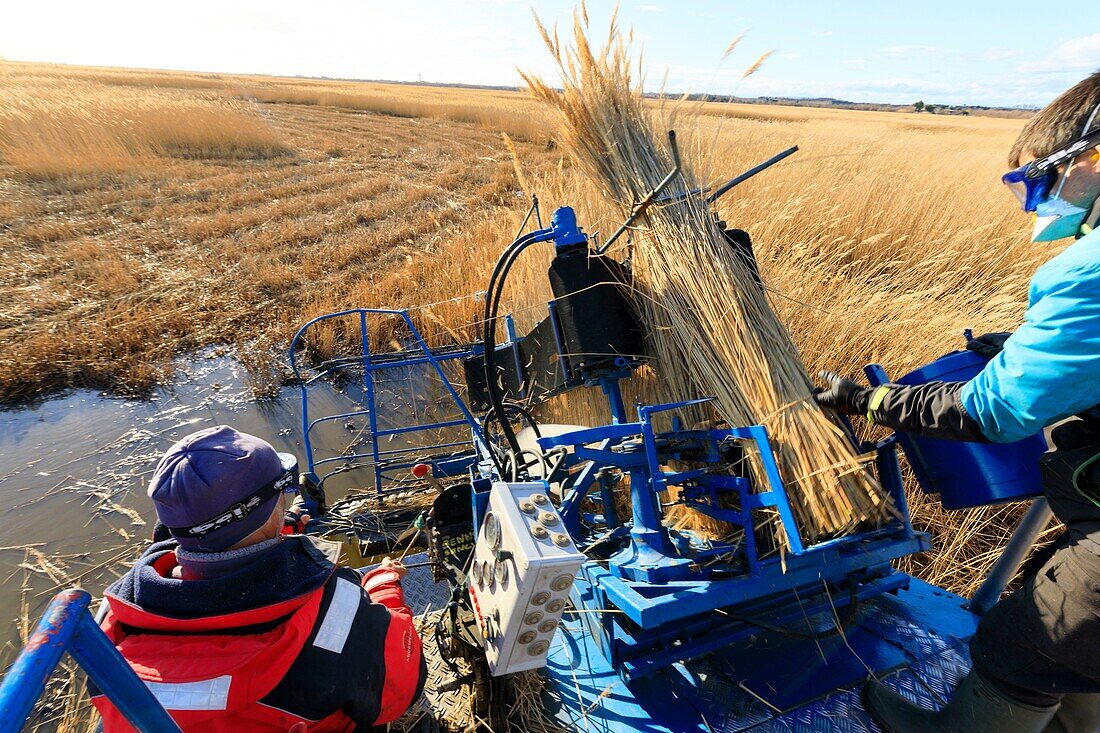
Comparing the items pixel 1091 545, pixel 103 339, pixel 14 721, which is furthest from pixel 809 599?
pixel 103 339

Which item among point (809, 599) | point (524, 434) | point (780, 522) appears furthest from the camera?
point (524, 434)

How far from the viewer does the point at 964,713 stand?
1.82 meters

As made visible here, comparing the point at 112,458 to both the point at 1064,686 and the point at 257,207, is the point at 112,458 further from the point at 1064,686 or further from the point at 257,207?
the point at 257,207

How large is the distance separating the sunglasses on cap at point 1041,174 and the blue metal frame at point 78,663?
248cm

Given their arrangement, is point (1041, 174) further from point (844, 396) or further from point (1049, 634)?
point (1049, 634)

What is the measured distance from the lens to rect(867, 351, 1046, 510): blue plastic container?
187 centimetres

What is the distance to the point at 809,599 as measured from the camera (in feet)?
7.35

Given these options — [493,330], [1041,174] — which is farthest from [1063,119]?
[493,330]

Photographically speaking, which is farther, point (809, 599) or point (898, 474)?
point (809, 599)

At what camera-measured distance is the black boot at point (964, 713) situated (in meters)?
1.70

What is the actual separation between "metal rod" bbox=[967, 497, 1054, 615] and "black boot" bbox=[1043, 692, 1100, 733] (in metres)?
0.37

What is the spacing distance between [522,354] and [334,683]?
2.13 m

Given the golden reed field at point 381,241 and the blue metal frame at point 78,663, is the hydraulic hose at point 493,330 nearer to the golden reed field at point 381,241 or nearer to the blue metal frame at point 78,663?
the golden reed field at point 381,241

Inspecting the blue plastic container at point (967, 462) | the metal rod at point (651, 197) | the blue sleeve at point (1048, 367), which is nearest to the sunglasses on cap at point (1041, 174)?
the blue sleeve at point (1048, 367)
